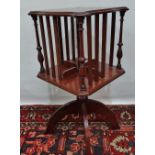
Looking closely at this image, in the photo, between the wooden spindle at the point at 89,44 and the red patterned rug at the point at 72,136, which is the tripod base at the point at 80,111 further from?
the wooden spindle at the point at 89,44

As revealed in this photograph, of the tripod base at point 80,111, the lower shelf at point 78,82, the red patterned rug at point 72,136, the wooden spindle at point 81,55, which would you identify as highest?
the wooden spindle at point 81,55

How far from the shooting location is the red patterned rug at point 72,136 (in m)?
1.46

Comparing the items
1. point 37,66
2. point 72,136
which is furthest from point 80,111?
point 37,66

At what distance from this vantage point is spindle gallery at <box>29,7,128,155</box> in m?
1.12

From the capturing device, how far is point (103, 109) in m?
Result: 1.60

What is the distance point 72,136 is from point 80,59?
2.25 feet

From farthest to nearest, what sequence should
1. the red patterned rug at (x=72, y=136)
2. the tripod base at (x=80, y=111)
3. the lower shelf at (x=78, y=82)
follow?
the tripod base at (x=80, y=111), the red patterned rug at (x=72, y=136), the lower shelf at (x=78, y=82)

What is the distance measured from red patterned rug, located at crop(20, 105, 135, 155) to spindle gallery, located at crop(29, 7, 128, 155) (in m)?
0.08

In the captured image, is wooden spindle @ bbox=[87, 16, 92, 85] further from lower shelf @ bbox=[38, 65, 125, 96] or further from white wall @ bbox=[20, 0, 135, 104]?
white wall @ bbox=[20, 0, 135, 104]

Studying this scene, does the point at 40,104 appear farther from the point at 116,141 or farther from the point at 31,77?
the point at 116,141

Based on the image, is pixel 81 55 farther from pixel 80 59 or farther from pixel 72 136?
pixel 72 136

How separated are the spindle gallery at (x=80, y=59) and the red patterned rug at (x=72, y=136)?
76 mm

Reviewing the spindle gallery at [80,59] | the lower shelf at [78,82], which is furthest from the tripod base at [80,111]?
the lower shelf at [78,82]

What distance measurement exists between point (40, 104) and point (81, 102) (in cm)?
55
